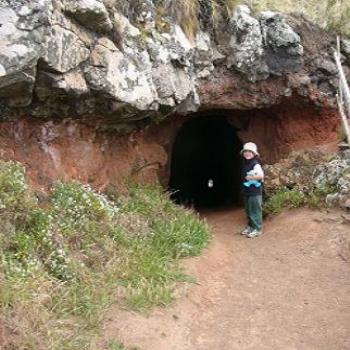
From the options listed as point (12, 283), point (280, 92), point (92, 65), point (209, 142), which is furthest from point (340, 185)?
point (209, 142)

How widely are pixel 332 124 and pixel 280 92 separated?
1.43 m

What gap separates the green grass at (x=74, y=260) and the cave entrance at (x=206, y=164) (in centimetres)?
632

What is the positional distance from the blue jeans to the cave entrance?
4.45 m

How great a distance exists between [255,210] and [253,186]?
39 cm

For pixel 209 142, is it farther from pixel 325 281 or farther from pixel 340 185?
pixel 325 281

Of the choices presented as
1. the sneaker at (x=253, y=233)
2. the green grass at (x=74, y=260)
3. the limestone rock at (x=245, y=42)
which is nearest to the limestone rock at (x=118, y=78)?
the green grass at (x=74, y=260)

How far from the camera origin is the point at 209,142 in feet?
49.8

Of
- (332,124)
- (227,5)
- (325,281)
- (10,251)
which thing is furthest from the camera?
(332,124)

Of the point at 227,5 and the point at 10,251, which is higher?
the point at 227,5

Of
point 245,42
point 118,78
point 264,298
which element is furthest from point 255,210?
point 118,78

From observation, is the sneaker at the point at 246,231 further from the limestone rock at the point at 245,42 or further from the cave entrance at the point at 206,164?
the cave entrance at the point at 206,164

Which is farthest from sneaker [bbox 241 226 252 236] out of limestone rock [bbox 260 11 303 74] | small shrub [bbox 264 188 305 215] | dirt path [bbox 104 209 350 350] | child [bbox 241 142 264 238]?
limestone rock [bbox 260 11 303 74]

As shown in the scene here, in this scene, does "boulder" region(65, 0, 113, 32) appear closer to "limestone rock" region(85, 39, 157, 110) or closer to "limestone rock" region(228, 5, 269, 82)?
"limestone rock" region(85, 39, 157, 110)

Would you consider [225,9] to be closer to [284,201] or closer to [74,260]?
[284,201]
